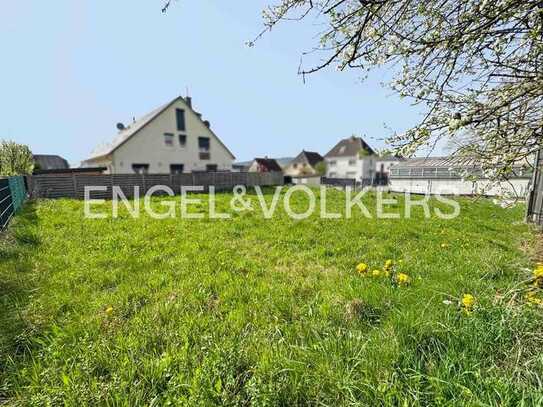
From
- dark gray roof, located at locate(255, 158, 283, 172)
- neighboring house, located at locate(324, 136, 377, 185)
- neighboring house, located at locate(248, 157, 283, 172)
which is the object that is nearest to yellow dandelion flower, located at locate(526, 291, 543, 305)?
neighboring house, located at locate(324, 136, 377, 185)

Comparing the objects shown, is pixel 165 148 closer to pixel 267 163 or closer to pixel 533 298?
pixel 267 163

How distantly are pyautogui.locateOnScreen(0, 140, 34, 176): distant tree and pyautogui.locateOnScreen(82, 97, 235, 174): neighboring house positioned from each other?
7988 mm

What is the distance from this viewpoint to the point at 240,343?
218 cm

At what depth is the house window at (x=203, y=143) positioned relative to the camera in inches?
1127

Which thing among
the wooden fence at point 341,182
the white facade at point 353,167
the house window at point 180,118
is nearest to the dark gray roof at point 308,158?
the white facade at point 353,167

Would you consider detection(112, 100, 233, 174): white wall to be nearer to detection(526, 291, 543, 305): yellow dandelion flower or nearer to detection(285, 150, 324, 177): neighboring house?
detection(285, 150, 324, 177): neighboring house

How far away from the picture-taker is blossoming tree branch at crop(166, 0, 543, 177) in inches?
89.0

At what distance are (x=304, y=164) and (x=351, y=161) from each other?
8955 millimetres

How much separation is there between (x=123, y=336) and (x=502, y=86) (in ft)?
14.5

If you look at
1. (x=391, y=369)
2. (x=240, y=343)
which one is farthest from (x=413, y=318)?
(x=240, y=343)

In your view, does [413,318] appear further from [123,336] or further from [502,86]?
[123,336]

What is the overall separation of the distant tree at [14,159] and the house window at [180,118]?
1350cm

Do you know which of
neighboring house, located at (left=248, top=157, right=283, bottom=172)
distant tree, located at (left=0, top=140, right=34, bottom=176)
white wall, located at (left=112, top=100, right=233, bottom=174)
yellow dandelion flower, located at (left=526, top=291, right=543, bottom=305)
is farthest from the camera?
neighboring house, located at (left=248, top=157, right=283, bottom=172)

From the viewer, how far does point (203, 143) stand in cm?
2892
